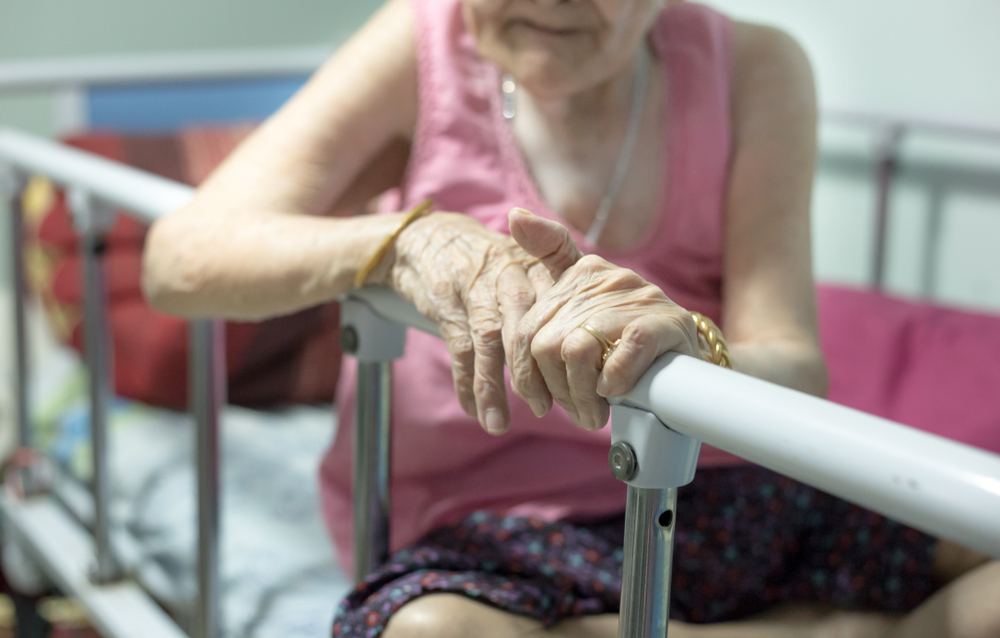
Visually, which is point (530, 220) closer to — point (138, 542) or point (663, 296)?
point (663, 296)

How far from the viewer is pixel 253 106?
2.29 metres

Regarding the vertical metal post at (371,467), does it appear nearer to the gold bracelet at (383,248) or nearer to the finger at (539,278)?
the gold bracelet at (383,248)

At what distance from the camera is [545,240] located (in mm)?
613

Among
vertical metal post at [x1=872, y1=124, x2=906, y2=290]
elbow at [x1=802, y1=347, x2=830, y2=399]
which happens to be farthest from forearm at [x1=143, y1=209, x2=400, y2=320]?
vertical metal post at [x1=872, y1=124, x2=906, y2=290]

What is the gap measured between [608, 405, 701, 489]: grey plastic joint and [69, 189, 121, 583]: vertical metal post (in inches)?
32.1

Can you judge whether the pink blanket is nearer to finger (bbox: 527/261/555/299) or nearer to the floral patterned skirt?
the floral patterned skirt

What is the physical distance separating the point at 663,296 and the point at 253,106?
1861 millimetres

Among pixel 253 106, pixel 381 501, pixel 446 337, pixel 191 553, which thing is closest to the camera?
pixel 446 337

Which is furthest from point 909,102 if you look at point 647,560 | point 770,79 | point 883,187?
point 647,560

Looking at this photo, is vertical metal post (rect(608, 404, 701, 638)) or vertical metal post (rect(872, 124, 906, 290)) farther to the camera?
vertical metal post (rect(872, 124, 906, 290))

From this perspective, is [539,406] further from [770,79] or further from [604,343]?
[770,79]

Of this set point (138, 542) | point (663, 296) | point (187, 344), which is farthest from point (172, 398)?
point (663, 296)

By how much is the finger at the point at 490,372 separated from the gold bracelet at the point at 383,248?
14 centimetres

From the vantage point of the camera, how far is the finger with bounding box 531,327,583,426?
0.57 m
